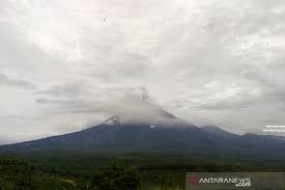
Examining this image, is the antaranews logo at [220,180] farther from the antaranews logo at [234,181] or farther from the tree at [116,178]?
Result: the tree at [116,178]

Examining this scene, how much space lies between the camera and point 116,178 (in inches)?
3723

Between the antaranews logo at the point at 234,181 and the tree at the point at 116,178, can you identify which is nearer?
the antaranews logo at the point at 234,181

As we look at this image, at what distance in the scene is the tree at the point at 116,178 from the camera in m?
94.4

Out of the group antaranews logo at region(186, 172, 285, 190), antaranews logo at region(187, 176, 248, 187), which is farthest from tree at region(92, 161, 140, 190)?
antaranews logo at region(187, 176, 248, 187)

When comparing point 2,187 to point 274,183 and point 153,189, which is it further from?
point 153,189

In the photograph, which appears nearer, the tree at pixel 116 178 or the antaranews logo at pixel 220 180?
the antaranews logo at pixel 220 180

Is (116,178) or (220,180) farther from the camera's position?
(116,178)

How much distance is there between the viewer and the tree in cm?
9438

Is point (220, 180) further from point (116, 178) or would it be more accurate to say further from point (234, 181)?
point (116, 178)

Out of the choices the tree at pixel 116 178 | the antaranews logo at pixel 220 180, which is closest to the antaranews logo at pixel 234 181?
the antaranews logo at pixel 220 180

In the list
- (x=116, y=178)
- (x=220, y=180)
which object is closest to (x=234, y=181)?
(x=220, y=180)

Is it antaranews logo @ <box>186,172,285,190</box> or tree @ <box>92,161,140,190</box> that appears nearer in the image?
antaranews logo @ <box>186,172,285,190</box>

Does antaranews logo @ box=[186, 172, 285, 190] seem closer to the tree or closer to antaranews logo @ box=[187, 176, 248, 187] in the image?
antaranews logo @ box=[187, 176, 248, 187]

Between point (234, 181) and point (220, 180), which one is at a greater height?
point (220, 180)
